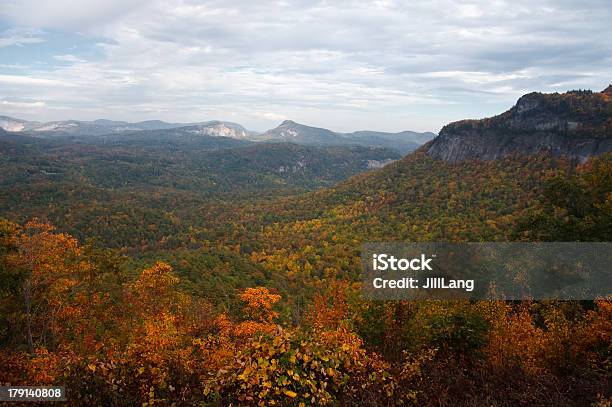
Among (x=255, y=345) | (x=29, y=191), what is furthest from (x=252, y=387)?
(x=29, y=191)

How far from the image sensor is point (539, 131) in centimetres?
8494

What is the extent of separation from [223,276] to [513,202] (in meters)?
53.3

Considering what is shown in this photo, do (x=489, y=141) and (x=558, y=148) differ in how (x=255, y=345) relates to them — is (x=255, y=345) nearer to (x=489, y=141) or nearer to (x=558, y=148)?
(x=558, y=148)
